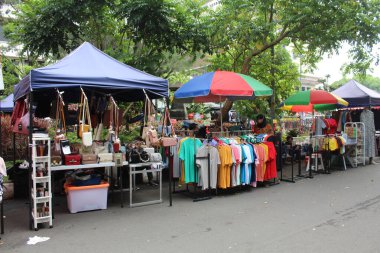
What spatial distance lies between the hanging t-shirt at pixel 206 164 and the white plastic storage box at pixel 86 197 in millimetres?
1987

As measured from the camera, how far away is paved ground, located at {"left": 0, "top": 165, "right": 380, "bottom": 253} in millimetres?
4637

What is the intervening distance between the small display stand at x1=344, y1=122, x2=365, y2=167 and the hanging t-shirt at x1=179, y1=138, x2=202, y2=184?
21.1 feet

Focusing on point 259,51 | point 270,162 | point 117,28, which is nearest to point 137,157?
point 270,162

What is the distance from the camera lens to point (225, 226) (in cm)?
546

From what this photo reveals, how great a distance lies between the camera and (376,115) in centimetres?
1566

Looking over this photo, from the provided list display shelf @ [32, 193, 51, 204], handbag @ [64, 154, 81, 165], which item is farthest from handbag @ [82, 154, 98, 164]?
display shelf @ [32, 193, 51, 204]

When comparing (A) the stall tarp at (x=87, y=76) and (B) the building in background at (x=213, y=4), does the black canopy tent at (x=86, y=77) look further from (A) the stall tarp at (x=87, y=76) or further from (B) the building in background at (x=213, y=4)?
(B) the building in background at (x=213, y=4)

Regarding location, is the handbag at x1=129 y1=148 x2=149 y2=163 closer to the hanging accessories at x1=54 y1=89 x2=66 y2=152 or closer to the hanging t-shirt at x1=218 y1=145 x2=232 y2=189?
the hanging accessories at x1=54 y1=89 x2=66 y2=152

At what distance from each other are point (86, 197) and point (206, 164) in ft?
8.23

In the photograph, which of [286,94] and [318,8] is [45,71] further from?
[286,94]

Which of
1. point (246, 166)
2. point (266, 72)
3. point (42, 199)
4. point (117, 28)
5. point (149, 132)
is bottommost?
point (42, 199)

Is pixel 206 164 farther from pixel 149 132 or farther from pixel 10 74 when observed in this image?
pixel 10 74

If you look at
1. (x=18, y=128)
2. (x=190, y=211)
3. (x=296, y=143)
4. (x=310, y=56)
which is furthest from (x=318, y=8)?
(x=18, y=128)

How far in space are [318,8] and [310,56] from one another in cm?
347
